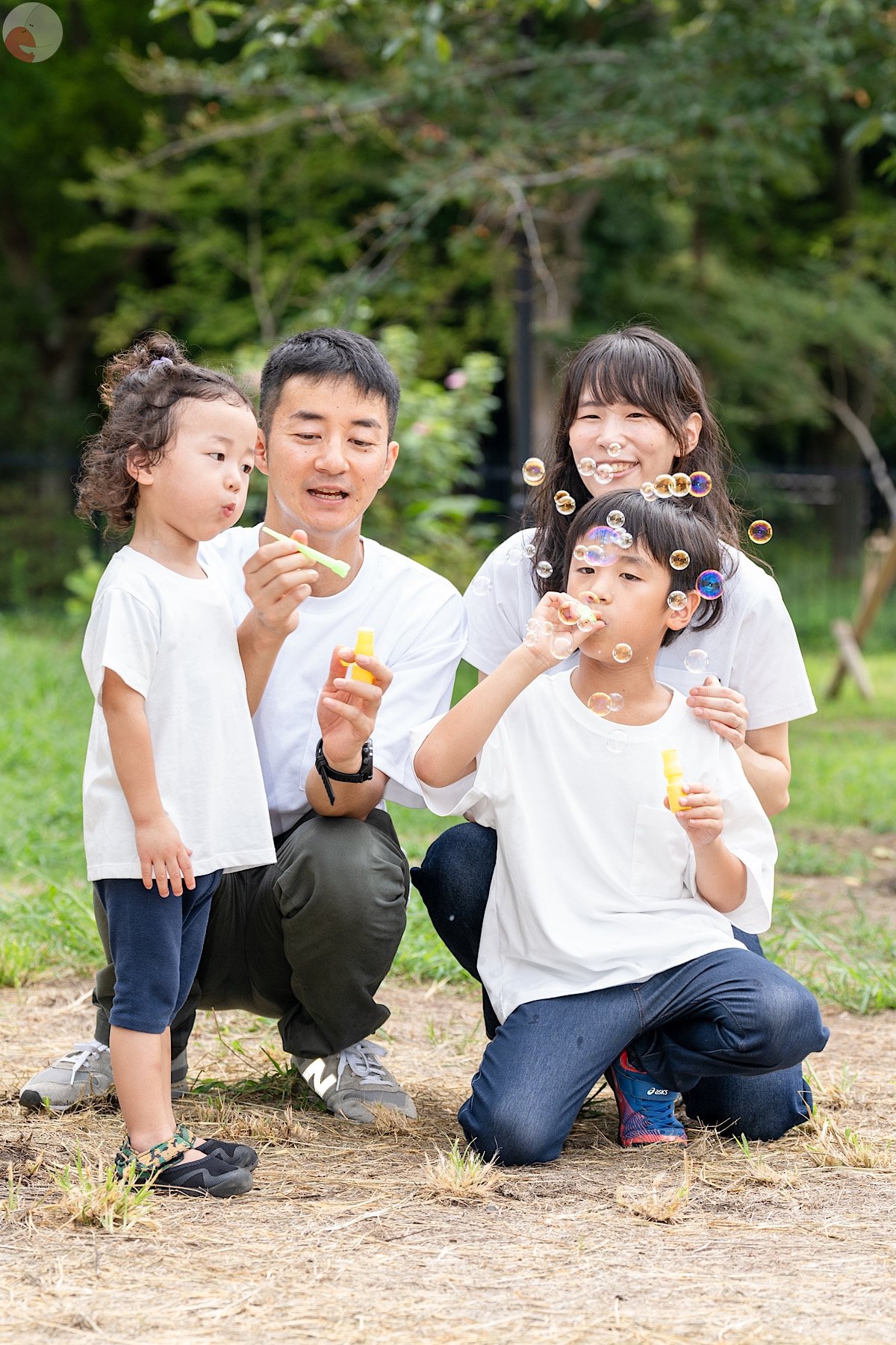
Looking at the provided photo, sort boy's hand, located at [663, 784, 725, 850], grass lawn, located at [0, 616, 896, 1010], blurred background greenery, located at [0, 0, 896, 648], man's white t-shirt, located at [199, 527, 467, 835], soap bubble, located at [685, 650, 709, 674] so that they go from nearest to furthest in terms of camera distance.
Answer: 1. boy's hand, located at [663, 784, 725, 850]
2. soap bubble, located at [685, 650, 709, 674]
3. man's white t-shirt, located at [199, 527, 467, 835]
4. grass lawn, located at [0, 616, 896, 1010]
5. blurred background greenery, located at [0, 0, 896, 648]

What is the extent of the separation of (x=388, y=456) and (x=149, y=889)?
0.92 m

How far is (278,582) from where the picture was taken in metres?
2.33

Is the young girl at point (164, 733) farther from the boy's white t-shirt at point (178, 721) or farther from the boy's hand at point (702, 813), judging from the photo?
the boy's hand at point (702, 813)

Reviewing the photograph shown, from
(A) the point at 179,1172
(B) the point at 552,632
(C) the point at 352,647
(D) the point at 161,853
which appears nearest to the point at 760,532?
(B) the point at 552,632

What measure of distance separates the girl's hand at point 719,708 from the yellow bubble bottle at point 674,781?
0.46 ft

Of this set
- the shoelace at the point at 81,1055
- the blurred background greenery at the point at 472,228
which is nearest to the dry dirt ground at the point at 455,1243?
the shoelace at the point at 81,1055

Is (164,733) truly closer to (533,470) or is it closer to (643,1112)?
(533,470)

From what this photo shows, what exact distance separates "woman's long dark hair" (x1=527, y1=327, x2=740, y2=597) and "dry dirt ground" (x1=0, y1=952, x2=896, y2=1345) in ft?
3.47

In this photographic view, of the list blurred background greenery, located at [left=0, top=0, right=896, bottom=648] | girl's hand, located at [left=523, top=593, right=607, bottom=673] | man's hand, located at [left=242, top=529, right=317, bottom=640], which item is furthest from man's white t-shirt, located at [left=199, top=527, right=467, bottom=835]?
blurred background greenery, located at [left=0, top=0, right=896, bottom=648]

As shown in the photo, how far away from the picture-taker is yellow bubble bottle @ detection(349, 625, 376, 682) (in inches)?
93.4

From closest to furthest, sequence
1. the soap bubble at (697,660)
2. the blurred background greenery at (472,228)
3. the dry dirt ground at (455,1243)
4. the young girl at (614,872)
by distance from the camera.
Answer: the dry dirt ground at (455,1243), the young girl at (614,872), the soap bubble at (697,660), the blurred background greenery at (472,228)

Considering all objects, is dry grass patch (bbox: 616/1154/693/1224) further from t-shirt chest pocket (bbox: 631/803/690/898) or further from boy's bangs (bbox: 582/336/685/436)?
boy's bangs (bbox: 582/336/685/436)

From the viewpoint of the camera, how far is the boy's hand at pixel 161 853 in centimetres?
223

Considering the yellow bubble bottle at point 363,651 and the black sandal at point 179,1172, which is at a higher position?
the yellow bubble bottle at point 363,651
